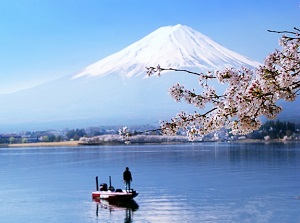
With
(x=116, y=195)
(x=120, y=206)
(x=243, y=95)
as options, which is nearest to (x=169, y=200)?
(x=120, y=206)

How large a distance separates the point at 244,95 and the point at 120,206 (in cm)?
1694

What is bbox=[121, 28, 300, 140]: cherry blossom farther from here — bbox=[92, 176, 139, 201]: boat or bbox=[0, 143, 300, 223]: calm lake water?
bbox=[92, 176, 139, 201]: boat

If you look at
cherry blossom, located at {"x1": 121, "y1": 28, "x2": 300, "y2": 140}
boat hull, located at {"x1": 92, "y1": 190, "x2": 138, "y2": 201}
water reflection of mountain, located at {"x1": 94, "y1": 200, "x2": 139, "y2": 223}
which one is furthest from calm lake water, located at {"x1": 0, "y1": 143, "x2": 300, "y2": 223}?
cherry blossom, located at {"x1": 121, "y1": 28, "x2": 300, "y2": 140}

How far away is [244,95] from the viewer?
3900 mm

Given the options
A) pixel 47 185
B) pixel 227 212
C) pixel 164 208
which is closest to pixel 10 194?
pixel 47 185

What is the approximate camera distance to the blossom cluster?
3.80 meters

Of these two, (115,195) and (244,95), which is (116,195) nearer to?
(115,195)

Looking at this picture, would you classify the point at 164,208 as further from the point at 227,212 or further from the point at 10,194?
the point at 10,194

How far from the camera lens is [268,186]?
24297 millimetres

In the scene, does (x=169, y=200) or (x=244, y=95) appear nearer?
(x=244, y=95)

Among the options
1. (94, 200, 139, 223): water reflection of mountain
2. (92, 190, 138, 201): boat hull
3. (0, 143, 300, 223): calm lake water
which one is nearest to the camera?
(0, 143, 300, 223): calm lake water

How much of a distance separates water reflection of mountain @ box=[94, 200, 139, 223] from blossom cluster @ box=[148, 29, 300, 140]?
1314 cm

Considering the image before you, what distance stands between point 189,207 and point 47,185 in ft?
39.2

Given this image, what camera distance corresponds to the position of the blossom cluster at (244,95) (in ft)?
12.5
